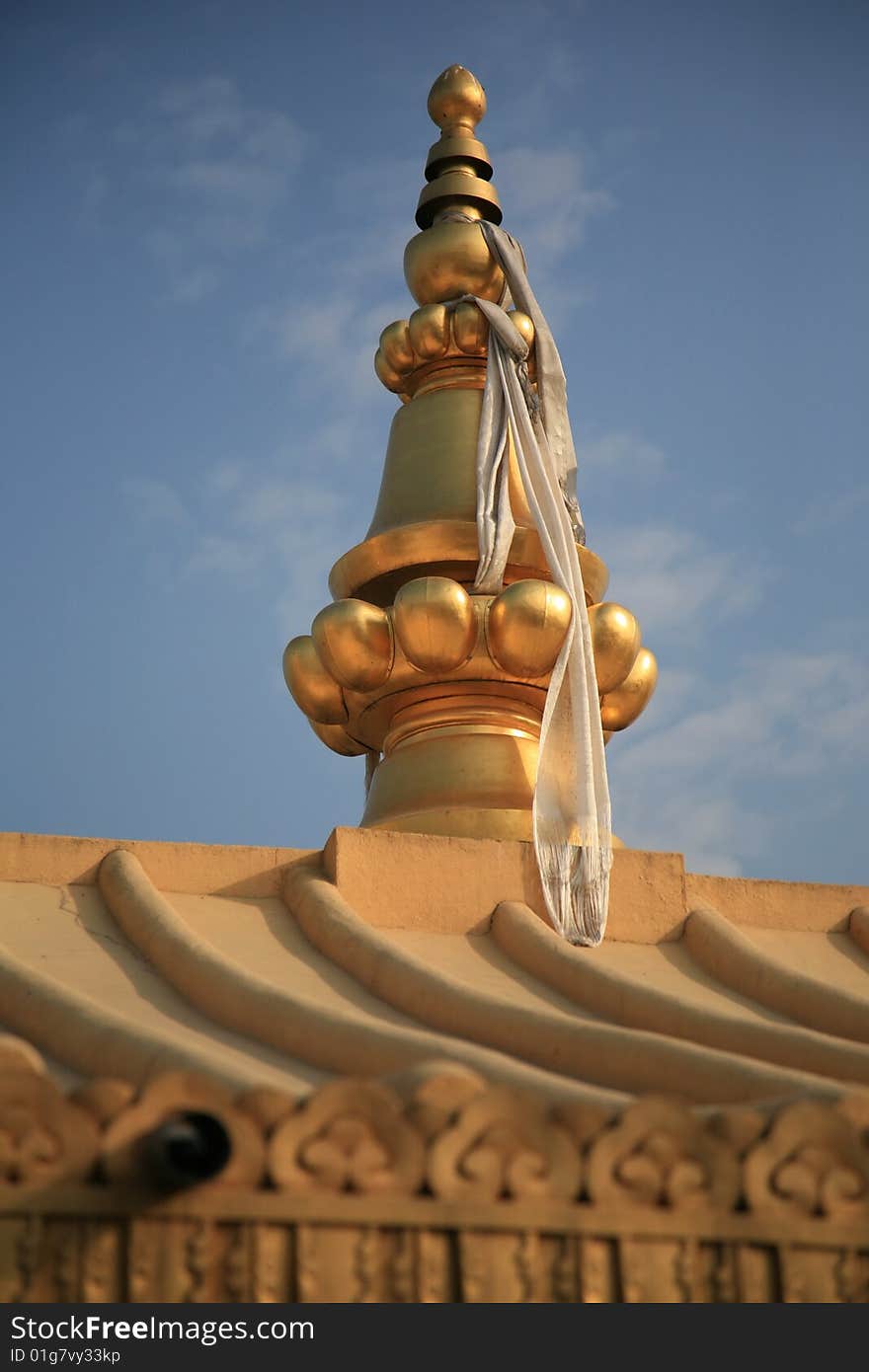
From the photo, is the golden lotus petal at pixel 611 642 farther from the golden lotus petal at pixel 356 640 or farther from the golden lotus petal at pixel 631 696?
the golden lotus petal at pixel 356 640

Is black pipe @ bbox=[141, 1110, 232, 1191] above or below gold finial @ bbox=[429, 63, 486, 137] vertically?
below

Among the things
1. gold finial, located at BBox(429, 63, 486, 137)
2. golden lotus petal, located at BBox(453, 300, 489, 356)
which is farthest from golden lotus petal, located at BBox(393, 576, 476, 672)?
gold finial, located at BBox(429, 63, 486, 137)

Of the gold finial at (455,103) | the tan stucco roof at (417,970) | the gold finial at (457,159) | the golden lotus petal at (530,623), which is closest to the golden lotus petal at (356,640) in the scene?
the golden lotus petal at (530,623)

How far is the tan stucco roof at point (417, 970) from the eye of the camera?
5660mm

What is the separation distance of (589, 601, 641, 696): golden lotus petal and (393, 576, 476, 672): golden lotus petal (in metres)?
0.61

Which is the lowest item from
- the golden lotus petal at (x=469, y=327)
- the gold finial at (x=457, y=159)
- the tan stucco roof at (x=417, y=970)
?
the tan stucco roof at (x=417, y=970)

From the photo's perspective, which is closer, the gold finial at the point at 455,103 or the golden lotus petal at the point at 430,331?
the golden lotus petal at the point at 430,331

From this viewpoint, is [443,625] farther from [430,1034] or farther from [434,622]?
[430,1034]

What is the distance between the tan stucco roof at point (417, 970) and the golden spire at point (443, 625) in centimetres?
86

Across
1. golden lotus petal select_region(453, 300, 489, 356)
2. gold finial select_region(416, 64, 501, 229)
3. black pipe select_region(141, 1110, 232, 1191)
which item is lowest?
black pipe select_region(141, 1110, 232, 1191)

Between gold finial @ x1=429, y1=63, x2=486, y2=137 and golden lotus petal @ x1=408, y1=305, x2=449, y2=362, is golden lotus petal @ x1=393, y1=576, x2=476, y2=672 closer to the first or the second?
golden lotus petal @ x1=408, y1=305, x2=449, y2=362

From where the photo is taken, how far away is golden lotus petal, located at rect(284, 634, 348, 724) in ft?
28.6

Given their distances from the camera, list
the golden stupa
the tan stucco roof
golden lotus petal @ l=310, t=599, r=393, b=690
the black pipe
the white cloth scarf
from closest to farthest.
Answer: the black pipe → the golden stupa → the tan stucco roof → the white cloth scarf → golden lotus petal @ l=310, t=599, r=393, b=690

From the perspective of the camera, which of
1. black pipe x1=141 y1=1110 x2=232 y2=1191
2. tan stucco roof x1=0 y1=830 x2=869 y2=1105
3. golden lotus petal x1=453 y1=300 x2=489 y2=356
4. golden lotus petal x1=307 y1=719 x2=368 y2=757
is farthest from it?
golden lotus petal x1=453 y1=300 x2=489 y2=356
